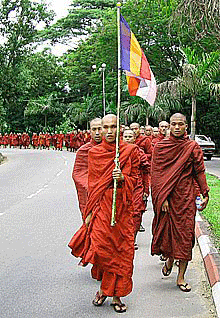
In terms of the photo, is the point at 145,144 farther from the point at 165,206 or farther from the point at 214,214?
the point at 165,206

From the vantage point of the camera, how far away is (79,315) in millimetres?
5039

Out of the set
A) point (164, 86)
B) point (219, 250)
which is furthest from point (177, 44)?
point (219, 250)

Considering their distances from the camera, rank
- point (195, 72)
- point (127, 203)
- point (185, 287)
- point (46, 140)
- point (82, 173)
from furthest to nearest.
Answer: point (46, 140) → point (195, 72) → point (82, 173) → point (185, 287) → point (127, 203)

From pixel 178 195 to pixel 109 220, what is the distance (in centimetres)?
107

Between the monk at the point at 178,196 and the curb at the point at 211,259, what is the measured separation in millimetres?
304

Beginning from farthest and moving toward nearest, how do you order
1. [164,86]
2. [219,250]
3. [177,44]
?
[177,44], [164,86], [219,250]

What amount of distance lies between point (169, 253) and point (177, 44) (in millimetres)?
32107

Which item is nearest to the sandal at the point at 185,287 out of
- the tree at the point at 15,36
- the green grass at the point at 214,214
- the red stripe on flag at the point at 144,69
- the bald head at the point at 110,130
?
the green grass at the point at 214,214

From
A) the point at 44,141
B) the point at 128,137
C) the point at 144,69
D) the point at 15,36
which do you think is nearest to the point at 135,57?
the point at 144,69

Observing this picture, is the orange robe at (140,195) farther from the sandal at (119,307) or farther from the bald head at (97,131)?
the sandal at (119,307)

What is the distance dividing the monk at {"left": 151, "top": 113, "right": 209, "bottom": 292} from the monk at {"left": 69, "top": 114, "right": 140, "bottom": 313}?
0.71 meters

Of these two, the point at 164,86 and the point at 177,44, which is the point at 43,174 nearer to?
the point at 164,86

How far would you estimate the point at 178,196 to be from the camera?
6004 millimetres

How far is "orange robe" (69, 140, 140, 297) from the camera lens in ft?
17.0
